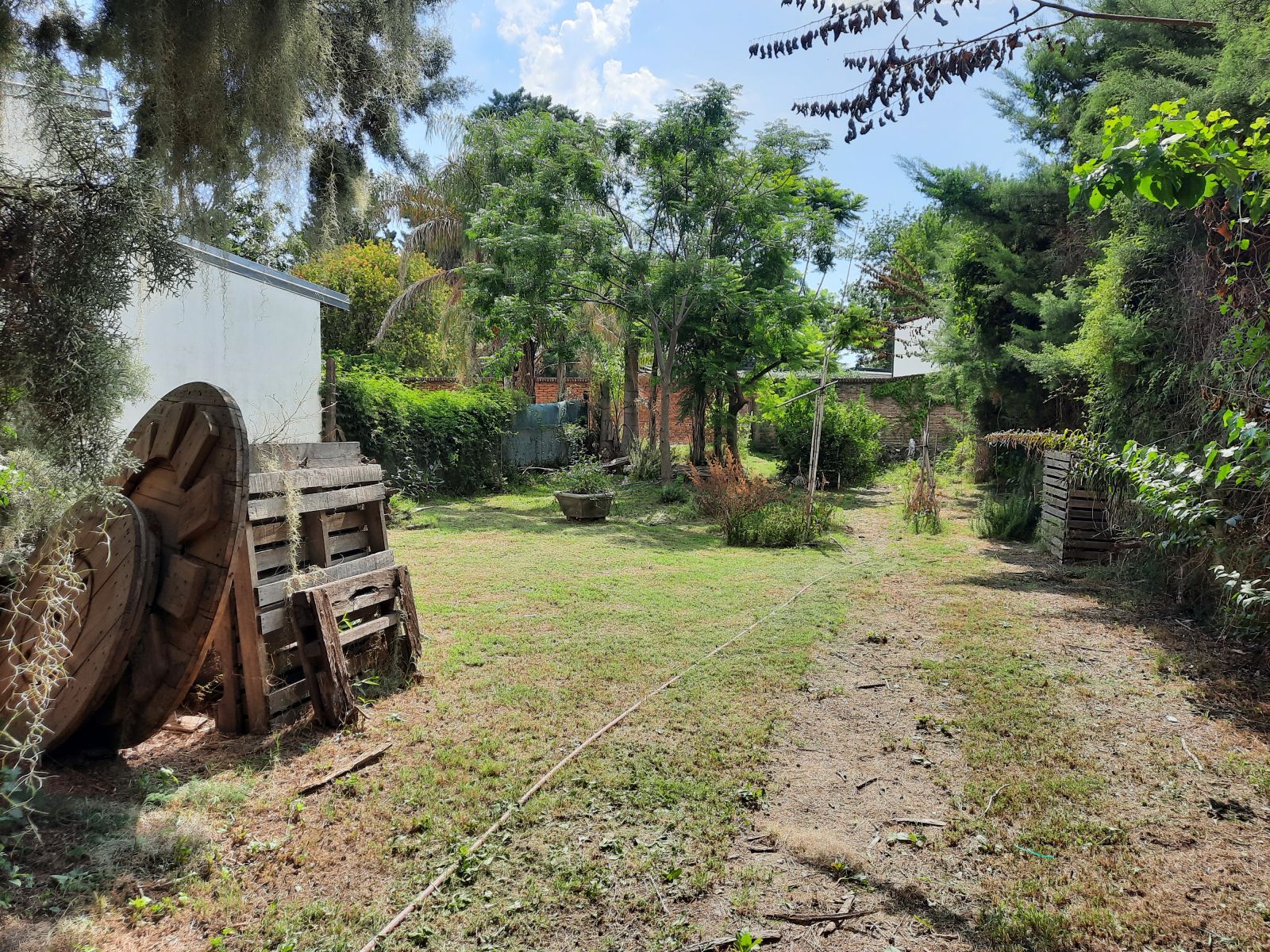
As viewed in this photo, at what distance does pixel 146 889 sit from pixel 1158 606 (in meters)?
7.41

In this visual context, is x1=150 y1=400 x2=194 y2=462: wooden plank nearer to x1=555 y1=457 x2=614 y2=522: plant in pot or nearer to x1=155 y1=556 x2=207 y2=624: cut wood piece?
x1=155 y1=556 x2=207 y2=624: cut wood piece

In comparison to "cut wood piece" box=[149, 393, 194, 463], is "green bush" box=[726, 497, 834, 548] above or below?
below

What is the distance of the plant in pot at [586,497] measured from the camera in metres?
12.4

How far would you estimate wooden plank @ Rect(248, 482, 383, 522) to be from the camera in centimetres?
363

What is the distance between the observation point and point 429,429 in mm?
14289

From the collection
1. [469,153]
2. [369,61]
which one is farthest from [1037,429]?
[469,153]

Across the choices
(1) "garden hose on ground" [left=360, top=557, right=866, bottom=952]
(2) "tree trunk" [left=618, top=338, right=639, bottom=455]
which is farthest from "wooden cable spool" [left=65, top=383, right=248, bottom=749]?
(2) "tree trunk" [left=618, top=338, right=639, bottom=455]

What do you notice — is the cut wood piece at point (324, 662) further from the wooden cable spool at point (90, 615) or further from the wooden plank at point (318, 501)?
the wooden cable spool at point (90, 615)

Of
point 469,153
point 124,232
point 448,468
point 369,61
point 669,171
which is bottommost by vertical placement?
point 448,468

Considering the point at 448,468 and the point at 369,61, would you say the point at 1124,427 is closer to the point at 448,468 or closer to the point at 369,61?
the point at 369,61

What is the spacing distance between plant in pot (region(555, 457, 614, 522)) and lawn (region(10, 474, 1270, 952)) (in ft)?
20.3

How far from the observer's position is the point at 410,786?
3305mm

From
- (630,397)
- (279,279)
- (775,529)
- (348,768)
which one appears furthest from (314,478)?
(630,397)

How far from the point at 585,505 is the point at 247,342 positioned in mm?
5477
